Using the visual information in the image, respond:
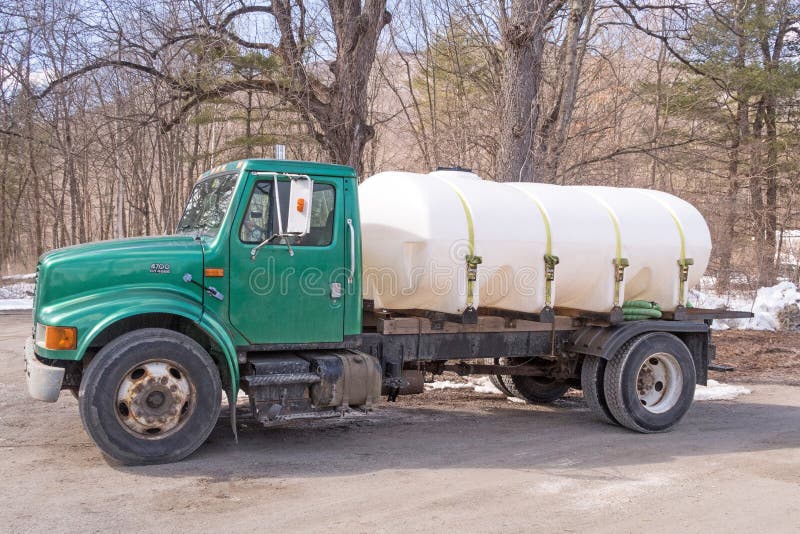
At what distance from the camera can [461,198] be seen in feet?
24.1

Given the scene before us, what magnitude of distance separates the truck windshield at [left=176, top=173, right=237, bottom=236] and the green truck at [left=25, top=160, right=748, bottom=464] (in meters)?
0.02

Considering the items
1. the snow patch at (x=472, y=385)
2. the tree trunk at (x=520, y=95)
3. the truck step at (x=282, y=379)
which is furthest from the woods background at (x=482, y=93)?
the truck step at (x=282, y=379)

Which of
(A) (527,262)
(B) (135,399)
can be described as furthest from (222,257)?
(A) (527,262)

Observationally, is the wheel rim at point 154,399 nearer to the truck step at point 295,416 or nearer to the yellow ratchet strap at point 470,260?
the truck step at point 295,416

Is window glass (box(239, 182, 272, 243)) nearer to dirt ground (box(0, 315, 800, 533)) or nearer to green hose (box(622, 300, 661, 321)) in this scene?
dirt ground (box(0, 315, 800, 533))

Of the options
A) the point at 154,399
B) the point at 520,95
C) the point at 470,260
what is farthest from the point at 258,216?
the point at 520,95

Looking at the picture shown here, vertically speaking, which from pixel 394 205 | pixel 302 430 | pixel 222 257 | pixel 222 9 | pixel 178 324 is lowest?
pixel 302 430

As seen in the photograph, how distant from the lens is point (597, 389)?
8.20 metres

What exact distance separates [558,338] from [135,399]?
180 inches

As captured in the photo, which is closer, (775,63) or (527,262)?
(527,262)

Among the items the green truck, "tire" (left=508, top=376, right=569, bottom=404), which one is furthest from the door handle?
"tire" (left=508, top=376, right=569, bottom=404)

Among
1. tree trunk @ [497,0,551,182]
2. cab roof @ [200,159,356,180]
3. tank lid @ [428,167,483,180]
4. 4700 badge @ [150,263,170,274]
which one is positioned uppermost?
tree trunk @ [497,0,551,182]

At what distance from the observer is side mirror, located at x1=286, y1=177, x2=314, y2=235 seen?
628cm

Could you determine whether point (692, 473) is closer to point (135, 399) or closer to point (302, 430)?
point (302, 430)
